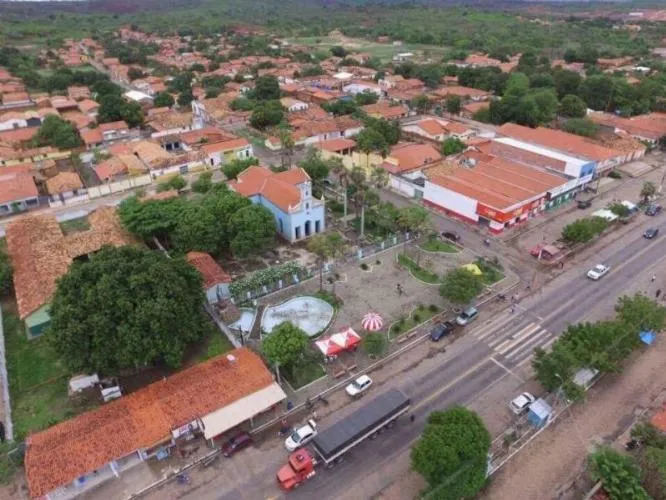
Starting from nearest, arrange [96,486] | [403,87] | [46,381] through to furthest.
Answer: [96,486], [46,381], [403,87]

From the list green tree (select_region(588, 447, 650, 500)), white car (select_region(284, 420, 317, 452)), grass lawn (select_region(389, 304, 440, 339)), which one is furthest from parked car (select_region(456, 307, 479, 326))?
white car (select_region(284, 420, 317, 452))

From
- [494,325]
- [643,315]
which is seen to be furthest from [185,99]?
[643,315]

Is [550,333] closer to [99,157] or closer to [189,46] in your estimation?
[99,157]

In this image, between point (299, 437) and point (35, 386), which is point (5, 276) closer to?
point (35, 386)

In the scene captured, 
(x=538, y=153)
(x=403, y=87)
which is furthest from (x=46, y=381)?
(x=403, y=87)

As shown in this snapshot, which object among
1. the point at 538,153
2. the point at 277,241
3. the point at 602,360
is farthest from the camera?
the point at 538,153

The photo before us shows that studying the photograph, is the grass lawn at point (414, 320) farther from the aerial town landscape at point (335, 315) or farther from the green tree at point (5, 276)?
the green tree at point (5, 276)

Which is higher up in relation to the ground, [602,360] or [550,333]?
[602,360]

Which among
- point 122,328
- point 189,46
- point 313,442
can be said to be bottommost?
point 189,46
